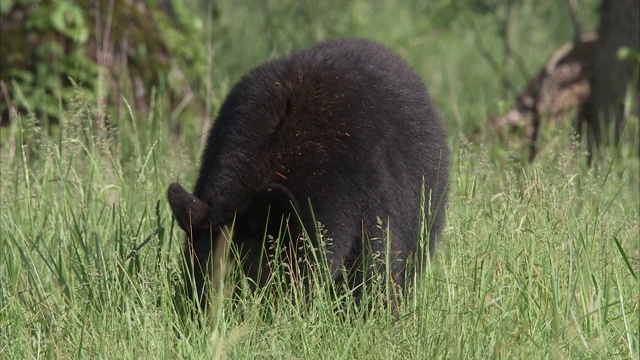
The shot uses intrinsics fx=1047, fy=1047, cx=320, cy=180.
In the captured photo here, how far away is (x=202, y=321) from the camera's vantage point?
11.4ft

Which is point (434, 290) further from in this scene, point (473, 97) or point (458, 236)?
point (473, 97)

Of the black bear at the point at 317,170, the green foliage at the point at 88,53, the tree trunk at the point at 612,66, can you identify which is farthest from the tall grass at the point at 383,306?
the tree trunk at the point at 612,66

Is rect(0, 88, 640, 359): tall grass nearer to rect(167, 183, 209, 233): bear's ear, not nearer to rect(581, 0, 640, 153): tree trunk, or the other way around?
rect(167, 183, 209, 233): bear's ear

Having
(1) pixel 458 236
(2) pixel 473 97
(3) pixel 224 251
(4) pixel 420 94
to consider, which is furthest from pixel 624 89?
(3) pixel 224 251

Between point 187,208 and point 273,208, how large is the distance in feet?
1.03

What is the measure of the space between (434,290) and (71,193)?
6.97 feet

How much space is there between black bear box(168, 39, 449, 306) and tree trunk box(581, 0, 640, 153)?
3054mm

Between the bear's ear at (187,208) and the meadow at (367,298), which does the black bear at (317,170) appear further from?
the meadow at (367,298)

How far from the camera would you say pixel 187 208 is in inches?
151

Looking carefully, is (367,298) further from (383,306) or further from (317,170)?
(317,170)

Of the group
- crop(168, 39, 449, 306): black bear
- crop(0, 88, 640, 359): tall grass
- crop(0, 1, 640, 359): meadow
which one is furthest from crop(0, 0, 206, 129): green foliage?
crop(0, 88, 640, 359): tall grass

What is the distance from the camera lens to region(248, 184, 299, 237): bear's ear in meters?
3.77

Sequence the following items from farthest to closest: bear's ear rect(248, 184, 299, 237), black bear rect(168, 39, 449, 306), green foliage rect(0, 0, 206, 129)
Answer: green foliage rect(0, 0, 206, 129) < black bear rect(168, 39, 449, 306) < bear's ear rect(248, 184, 299, 237)

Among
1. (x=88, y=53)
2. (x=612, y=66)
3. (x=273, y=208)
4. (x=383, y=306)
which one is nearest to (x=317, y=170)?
(x=273, y=208)
